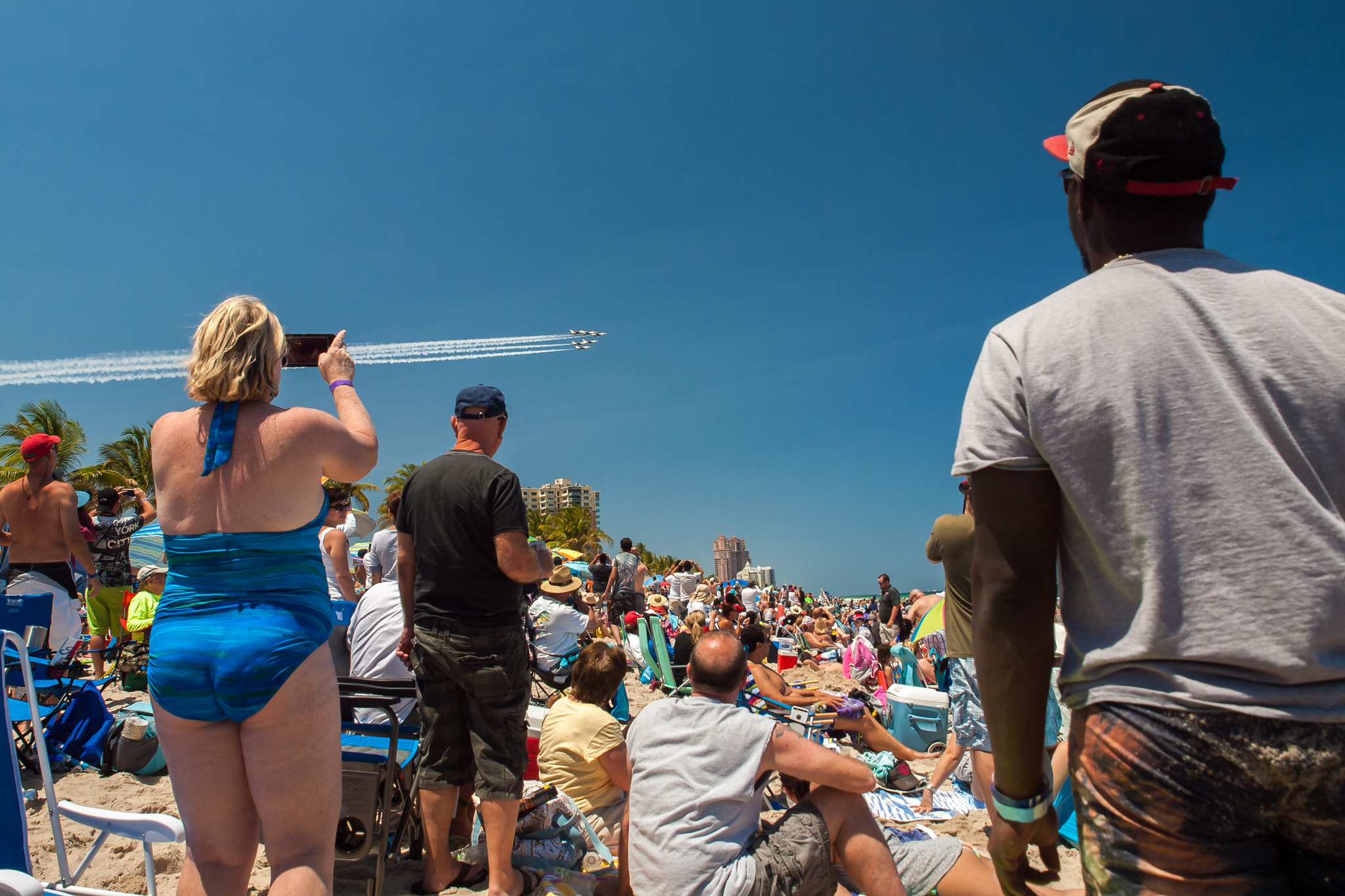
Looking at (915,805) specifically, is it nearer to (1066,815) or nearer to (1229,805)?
(1066,815)

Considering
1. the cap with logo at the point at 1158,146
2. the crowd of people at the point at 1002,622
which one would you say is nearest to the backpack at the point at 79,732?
the crowd of people at the point at 1002,622

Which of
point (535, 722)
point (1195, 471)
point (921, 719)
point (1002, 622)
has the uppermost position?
point (1195, 471)

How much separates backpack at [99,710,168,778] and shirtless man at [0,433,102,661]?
916 millimetres

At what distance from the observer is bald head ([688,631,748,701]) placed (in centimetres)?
257

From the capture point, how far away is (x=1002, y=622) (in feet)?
3.53

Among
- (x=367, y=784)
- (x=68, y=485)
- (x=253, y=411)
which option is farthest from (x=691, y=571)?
(x=253, y=411)

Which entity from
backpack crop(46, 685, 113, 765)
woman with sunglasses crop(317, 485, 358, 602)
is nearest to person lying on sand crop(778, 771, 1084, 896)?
backpack crop(46, 685, 113, 765)

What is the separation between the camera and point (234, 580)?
5.89 ft

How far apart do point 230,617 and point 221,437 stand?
0.45m

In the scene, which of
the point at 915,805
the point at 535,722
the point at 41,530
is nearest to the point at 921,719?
the point at 915,805

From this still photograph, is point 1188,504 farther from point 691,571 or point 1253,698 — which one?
point 691,571

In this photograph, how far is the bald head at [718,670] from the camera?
8.43 feet

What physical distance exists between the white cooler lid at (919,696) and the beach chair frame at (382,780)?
384 centimetres

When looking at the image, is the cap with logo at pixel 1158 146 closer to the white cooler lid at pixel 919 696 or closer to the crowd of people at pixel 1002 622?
the crowd of people at pixel 1002 622
